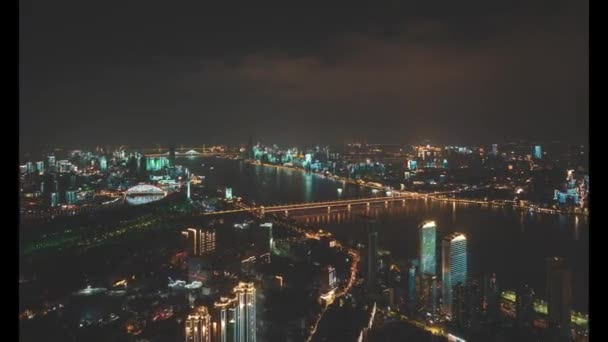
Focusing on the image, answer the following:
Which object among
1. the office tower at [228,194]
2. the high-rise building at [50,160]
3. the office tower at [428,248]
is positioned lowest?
the office tower at [428,248]

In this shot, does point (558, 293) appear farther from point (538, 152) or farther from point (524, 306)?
point (538, 152)

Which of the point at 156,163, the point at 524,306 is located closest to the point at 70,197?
the point at 156,163

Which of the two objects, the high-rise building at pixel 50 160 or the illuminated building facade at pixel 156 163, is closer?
the high-rise building at pixel 50 160

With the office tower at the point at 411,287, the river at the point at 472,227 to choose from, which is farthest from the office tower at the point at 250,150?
the office tower at the point at 411,287

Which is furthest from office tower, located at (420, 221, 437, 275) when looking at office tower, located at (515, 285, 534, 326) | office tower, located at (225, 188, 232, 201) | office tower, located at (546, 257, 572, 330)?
office tower, located at (225, 188, 232, 201)

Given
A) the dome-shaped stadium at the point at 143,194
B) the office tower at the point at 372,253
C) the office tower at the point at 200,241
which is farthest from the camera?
the dome-shaped stadium at the point at 143,194

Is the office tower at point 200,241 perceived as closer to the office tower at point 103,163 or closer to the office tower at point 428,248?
the office tower at point 103,163
